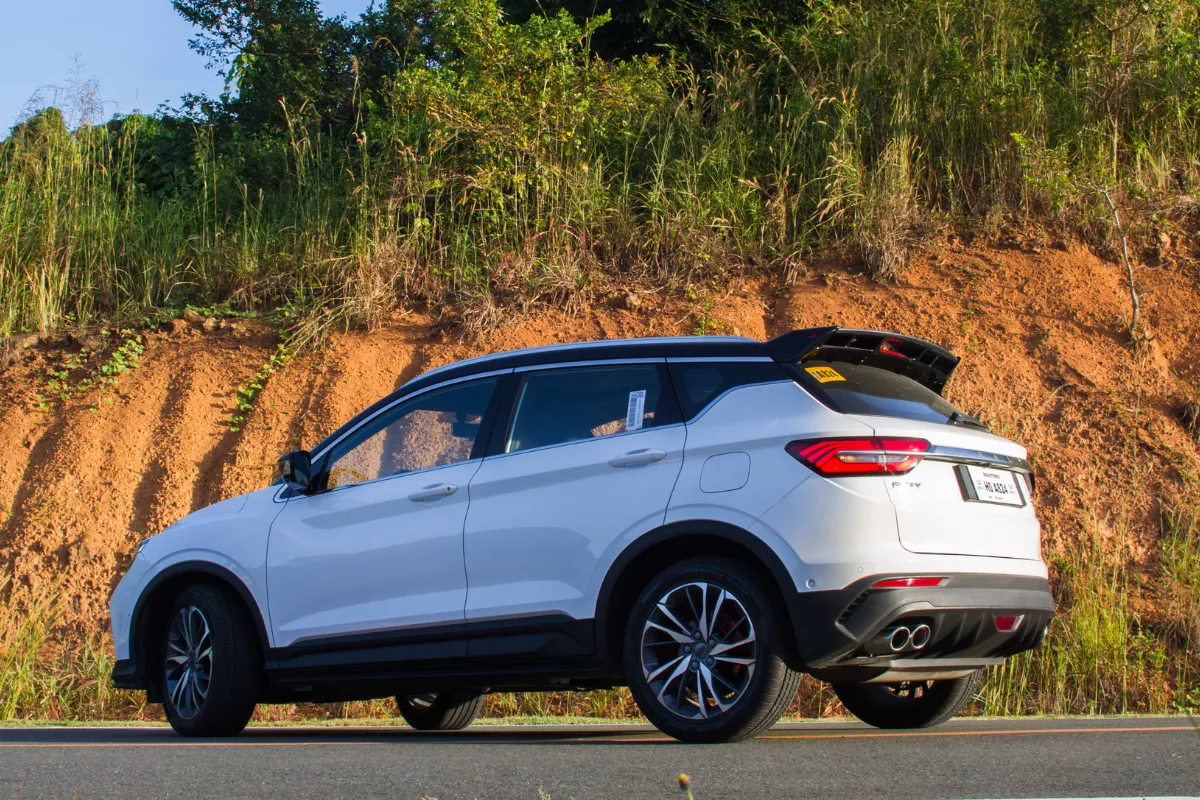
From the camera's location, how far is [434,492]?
635 cm

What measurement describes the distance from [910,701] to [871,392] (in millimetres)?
1994

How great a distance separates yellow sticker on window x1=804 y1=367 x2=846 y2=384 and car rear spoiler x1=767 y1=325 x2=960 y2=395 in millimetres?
62

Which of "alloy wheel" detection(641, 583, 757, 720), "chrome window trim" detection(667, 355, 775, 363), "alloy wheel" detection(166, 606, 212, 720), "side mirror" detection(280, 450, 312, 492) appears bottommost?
"alloy wheel" detection(166, 606, 212, 720)

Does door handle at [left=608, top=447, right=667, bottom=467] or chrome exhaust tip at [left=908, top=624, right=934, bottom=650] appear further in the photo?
door handle at [left=608, top=447, right=667, bottom=467]

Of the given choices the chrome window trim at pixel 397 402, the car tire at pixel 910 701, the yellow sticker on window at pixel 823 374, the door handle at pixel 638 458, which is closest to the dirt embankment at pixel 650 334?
the car tire at pixel 910 701

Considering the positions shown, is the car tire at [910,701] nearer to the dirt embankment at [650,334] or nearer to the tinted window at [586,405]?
the tinted window at [586,405]

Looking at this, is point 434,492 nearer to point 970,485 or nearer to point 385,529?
point 385,529

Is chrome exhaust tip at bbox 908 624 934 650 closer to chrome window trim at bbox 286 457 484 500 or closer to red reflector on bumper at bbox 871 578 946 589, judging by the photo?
red reflector on bumper at bbox 871 578 946 589

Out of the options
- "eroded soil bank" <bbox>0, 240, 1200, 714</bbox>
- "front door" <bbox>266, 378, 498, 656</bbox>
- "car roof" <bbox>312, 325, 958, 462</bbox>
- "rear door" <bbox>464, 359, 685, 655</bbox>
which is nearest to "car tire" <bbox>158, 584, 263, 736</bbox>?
"front door" <bbox>266, 378, 498, 656</bbox>

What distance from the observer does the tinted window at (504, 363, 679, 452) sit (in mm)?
5910

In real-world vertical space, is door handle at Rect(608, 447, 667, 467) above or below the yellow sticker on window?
below

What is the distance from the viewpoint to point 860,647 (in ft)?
16.9

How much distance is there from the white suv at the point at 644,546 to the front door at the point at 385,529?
0.05ft

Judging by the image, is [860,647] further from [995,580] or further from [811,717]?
[811,717]
